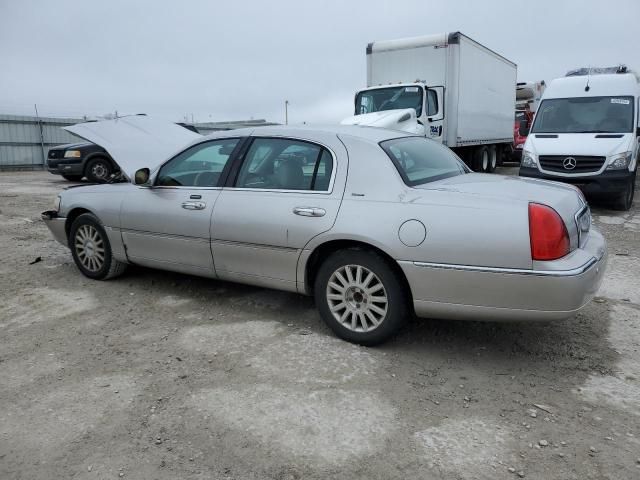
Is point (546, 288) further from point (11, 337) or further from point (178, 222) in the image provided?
point (11, 337)

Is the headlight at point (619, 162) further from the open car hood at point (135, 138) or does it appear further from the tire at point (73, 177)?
the tire at point (73, 177)

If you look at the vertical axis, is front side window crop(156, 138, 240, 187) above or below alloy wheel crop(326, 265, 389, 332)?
above

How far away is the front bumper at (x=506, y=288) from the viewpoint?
300 centimetres

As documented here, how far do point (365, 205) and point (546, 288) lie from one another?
4.01ft

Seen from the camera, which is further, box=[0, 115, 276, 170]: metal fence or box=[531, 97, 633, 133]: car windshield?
box=[0, 115, 276, 170]: metal fence

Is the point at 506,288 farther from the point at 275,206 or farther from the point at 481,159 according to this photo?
the point at 481,159

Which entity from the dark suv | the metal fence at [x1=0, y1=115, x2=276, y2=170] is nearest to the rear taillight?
the dark suv

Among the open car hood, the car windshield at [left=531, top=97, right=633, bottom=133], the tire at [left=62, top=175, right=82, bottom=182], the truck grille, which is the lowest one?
the tire at [left=62, top=175, right=82, bottom=182]

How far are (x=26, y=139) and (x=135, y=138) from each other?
56.4ft

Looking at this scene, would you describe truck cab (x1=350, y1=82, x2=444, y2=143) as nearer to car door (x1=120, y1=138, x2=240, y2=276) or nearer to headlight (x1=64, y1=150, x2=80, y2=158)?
car door (x1=120, y1=138, x2=240, y2=276)

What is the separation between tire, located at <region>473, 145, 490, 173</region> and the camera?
15.0 metres

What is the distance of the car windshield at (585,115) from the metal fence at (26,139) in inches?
623

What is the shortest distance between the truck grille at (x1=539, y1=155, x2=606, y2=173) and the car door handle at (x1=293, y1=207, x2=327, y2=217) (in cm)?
691

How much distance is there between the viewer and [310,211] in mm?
3674
